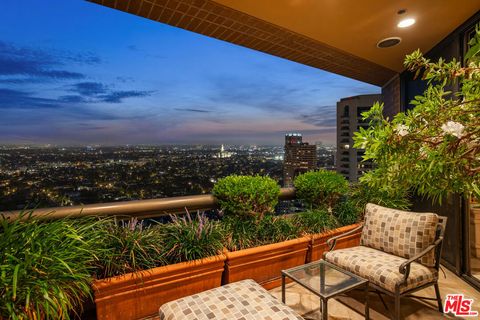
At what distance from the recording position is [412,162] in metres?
1.14

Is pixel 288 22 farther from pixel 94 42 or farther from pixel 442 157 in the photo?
pixel 94 42

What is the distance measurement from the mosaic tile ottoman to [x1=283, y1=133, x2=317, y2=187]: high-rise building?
2007 millimetres

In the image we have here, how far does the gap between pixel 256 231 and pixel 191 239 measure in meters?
0.77

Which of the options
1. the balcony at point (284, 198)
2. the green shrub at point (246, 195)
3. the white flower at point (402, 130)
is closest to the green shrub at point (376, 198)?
the balcony at point (284, 198)

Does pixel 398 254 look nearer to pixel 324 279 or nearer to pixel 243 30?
pixel 324 279

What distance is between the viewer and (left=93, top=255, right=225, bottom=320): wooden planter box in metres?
1.87

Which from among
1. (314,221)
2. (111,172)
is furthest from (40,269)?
(314,221)

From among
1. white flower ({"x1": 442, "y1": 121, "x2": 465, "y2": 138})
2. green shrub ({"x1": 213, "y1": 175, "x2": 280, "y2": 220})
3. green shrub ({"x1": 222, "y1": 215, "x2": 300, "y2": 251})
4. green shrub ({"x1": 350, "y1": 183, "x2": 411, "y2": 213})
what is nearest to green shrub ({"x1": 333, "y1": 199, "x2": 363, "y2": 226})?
green shrub ({"x1": 350, "y1": 183, "x2": 411, "y2": 213})

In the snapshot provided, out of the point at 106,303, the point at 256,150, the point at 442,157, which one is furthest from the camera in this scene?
the point at 256,150

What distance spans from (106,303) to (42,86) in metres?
Answer: 7.03

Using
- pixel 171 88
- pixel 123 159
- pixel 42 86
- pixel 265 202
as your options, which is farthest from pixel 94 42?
pixel 265 202

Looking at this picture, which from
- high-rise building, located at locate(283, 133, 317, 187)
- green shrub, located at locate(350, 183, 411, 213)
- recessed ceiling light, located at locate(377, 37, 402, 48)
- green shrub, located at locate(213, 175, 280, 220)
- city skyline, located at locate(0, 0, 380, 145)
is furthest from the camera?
city skyline, located at locate(0, 0, 380, 145)

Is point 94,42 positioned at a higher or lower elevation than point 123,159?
higher

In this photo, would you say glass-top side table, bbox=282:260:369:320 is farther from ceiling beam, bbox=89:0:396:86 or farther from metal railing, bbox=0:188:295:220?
ceiling beam, bbox=89:0:396:86
